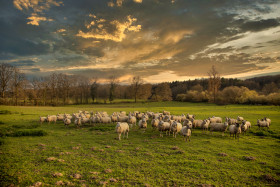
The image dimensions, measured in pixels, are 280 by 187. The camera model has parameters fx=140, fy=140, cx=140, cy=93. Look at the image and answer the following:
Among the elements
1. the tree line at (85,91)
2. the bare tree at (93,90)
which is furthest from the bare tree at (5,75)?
the bare tree at (93,90)

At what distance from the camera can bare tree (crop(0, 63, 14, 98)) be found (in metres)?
49.9

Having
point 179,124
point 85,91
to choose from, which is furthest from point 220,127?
point 85,91

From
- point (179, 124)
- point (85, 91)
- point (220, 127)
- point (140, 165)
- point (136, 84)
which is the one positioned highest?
point (136, 84)

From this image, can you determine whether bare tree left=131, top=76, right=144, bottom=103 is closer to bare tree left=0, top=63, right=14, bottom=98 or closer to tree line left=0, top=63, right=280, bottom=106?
tree line left=0, top=63, right=280, bottom=106

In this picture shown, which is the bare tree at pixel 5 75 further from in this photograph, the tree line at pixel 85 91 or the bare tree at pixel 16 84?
the bare tree at pixel 16 84

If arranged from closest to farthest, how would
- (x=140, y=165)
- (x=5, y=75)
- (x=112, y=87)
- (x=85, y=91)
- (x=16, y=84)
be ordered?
(x=140, y=165), (x=5, y=75), (x=16, y=84), (x=85, y=91), (x=112, y=87)

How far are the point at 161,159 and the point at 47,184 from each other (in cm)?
621

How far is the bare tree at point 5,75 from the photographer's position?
49.9 m

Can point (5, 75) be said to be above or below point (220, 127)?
above

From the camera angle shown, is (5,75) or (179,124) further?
(5,75)

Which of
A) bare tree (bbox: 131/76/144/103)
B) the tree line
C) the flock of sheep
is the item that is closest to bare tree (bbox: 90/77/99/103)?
the tree line

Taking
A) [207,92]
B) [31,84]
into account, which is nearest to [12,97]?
[31,84]

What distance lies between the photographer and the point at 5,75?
2024 inches

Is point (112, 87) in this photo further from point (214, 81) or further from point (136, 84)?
point (214, 81)
